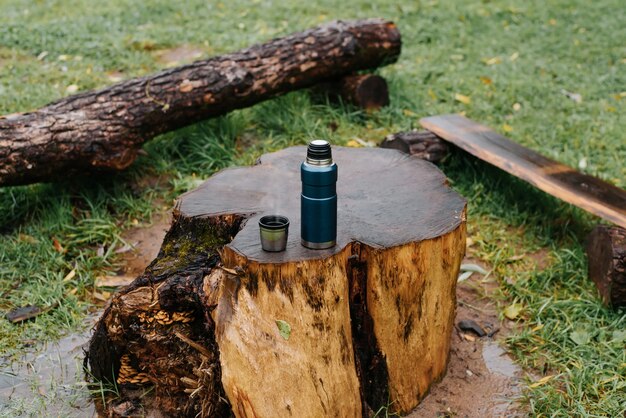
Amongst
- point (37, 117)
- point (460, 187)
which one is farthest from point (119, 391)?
point (460, 187)

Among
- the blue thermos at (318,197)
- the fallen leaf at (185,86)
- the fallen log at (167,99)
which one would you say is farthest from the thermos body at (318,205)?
the fallen leaf at (185,86)

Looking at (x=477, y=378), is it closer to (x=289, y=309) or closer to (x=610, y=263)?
(x=610, y=263)

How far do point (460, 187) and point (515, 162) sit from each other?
0.43m

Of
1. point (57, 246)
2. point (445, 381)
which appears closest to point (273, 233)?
point (445, 381)

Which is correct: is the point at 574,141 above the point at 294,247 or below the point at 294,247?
below

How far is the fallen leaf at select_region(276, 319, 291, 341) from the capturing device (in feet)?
8.33

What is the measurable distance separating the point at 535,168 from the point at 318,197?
2.22 metres

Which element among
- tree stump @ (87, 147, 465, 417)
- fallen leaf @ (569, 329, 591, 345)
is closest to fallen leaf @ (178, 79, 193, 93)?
tree stump @ (87, 147, 465, 417)

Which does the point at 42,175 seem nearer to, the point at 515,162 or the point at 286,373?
the point at 286,373

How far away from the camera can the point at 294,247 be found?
258 centimetres

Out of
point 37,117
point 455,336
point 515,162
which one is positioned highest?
point 37,117

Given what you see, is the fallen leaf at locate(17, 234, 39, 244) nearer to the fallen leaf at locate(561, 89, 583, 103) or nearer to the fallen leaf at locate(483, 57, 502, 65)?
the fallen leaf at locate(561, 89, 583, 103)

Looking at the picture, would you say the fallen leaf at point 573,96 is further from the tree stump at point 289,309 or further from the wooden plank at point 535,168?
the tree stump at point 289,309

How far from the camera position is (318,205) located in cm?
247
